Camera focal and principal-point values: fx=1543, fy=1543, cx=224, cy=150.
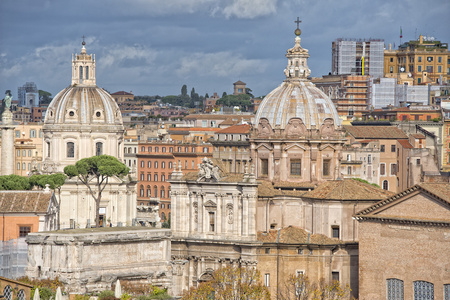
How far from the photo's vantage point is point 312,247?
94.6 m

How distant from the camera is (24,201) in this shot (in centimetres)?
10712

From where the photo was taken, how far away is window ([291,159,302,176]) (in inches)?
3964

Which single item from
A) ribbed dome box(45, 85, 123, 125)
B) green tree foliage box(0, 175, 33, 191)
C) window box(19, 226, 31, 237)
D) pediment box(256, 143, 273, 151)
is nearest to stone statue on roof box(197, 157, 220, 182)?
pediment box(256, 143, 273, 151)

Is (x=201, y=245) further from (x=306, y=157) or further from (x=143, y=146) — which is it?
(x=143, y=146)

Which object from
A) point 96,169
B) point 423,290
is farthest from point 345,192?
point 96,169

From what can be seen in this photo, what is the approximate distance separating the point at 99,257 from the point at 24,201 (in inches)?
562

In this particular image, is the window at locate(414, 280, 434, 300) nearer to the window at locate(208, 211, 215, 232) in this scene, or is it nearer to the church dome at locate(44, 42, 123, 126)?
the window at locate(208, 211, 215, 232)

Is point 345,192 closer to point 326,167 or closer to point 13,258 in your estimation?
point 326,167

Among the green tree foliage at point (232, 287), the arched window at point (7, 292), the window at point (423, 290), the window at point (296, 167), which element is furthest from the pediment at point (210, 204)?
the arched window at point (7, 292)

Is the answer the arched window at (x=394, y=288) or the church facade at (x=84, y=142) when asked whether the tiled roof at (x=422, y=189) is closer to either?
the arched window at (x=394, y=288)

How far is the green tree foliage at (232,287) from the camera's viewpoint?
8850 cm

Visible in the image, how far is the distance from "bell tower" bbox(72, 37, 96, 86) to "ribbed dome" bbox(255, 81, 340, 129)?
47.0 m

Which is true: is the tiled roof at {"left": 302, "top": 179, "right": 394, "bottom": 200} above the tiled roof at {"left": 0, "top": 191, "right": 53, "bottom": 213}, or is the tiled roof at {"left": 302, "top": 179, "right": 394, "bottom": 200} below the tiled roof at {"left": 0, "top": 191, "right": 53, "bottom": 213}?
above

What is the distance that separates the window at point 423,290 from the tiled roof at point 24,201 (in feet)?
98.3
